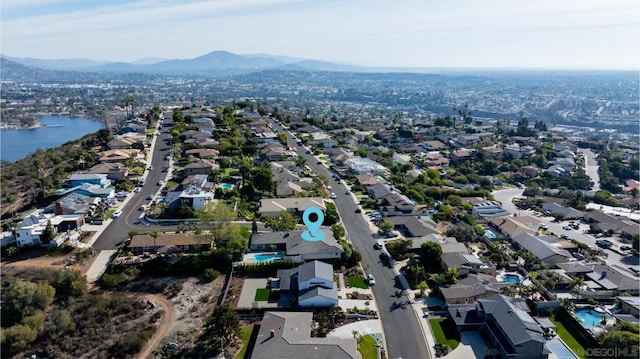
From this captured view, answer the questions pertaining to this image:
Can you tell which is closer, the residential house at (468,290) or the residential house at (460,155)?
the residential house at (468,290)

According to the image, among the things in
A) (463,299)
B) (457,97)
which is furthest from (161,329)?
(457,97)

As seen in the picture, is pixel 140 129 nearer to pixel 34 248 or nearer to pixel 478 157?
pixel 34 248

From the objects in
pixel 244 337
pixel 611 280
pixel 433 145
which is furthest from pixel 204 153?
pixel 611 280

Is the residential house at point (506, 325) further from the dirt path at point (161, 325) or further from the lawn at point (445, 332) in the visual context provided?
the dirt path at point (161, 325)

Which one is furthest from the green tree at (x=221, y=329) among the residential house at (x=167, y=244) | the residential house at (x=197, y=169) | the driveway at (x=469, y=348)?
the residential house at (x=197, y=169)

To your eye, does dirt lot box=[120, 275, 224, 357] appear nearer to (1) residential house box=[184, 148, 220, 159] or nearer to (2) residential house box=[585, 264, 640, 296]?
(2) residential house box=[585, 264, 640, 296]

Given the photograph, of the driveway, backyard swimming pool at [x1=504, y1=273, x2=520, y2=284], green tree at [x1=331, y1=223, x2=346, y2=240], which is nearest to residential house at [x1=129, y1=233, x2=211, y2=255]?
green tree at [x1=331, y1=223, x2=346, y2=240]
